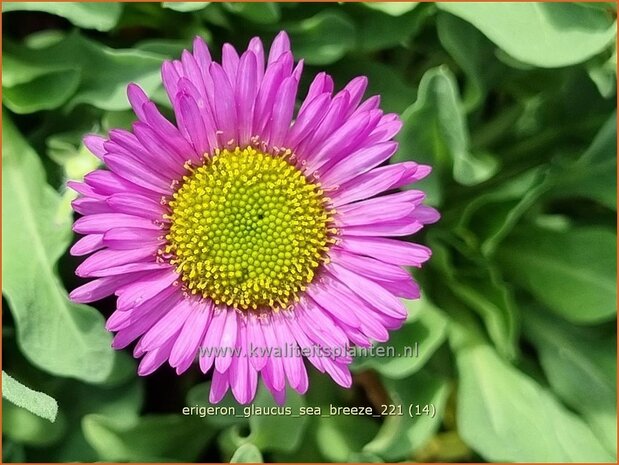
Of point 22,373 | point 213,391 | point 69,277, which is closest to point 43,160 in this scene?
point 69,277

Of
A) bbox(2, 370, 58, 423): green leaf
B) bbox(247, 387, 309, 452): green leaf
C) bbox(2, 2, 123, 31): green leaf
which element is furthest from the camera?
bbox(247, 387, 309, 452): green leaf

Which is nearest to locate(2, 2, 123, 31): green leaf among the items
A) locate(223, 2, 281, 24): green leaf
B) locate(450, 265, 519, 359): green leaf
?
locate(223, 2, 281, 24): green leaf

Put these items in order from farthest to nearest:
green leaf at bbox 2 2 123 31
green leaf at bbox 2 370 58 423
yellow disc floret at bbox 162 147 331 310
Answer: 1. green leaf at bbox 2 2 123 31
2. yellow disc floret at bbox 162 147 331 310
3. green leaf at bbox 2 370 58 423

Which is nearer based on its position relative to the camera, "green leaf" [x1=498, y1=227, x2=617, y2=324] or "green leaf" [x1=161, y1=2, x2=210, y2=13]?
"green leaf" [x1=161, y1=2, x2=210, y2=13]

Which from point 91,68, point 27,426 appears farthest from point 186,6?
point 27,426

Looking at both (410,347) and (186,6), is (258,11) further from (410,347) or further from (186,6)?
(410,347)

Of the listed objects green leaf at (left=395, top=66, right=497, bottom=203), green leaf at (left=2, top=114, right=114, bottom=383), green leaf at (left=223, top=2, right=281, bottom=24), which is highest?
green leaf at (left=223, top=2, right=281, bottom=24)

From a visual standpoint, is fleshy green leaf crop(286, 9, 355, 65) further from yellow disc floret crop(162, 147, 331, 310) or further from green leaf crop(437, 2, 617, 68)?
yellow disc floret crop(162, 147, 331, 310)
